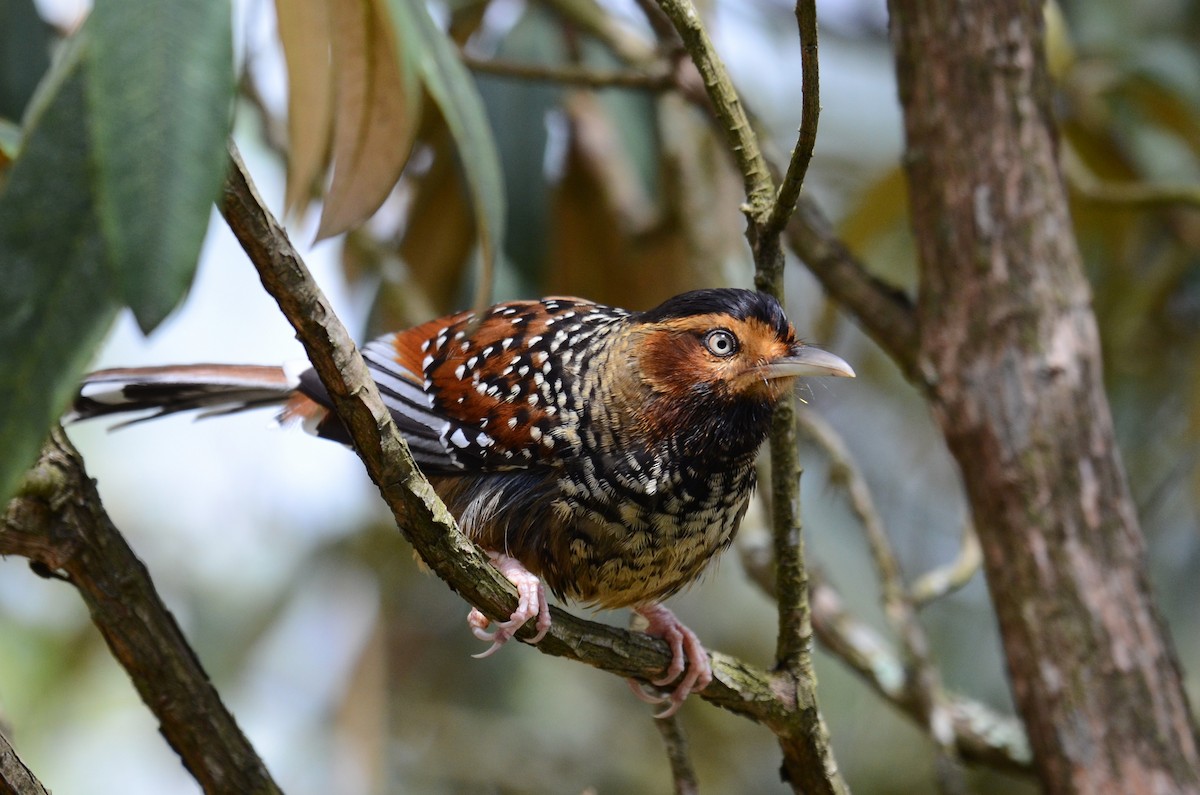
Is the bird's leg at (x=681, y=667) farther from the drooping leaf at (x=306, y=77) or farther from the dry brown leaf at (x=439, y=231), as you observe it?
the dry brown leaf at (x=439, y=231)

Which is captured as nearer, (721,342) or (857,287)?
(721,342)

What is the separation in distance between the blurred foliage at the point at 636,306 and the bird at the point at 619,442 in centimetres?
63

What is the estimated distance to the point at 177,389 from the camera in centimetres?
292

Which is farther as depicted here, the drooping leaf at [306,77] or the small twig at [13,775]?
the drooping leaf at [306,77]

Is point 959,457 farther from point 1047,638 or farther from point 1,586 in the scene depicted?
point 1,586

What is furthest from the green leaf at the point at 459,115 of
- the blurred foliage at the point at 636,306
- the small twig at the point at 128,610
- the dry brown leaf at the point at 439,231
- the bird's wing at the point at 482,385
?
the dry brown leaf at the point at 439,231

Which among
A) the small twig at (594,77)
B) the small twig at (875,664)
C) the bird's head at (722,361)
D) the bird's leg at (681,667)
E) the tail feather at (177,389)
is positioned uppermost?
the small twig at (594,77)

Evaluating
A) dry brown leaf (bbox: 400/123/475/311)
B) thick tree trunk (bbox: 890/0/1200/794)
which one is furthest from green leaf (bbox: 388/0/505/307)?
dry brown leaf (bbox: 400/123/475/311)

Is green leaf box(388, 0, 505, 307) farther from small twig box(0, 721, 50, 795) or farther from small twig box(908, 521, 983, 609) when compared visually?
small twig box(908, 521, 983, 609)

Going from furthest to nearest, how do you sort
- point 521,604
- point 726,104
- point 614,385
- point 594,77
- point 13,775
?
point 594,77 → point 614,385 → point 521,604 → point 726,104 → point 13,775

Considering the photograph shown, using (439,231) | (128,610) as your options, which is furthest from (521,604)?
(439,231)

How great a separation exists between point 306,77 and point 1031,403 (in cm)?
202

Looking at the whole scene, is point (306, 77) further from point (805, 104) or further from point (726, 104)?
point (805, 104)

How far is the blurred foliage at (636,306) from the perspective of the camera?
4.51m
